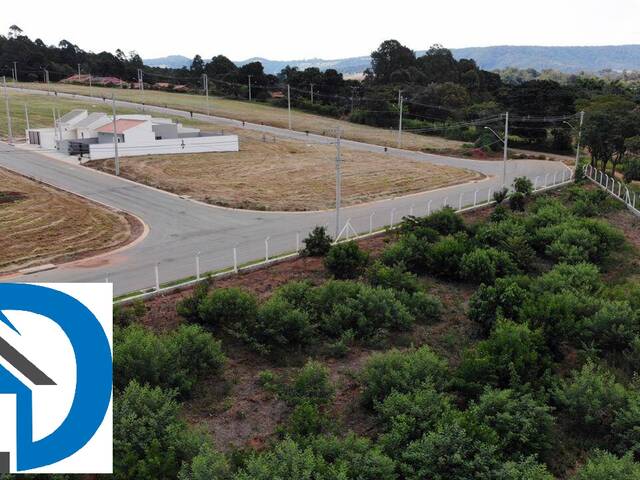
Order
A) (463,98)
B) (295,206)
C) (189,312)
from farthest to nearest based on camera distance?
(463,98) < (295,206) < (189,312)

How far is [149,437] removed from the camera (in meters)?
10.2

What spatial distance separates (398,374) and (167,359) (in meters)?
4.80

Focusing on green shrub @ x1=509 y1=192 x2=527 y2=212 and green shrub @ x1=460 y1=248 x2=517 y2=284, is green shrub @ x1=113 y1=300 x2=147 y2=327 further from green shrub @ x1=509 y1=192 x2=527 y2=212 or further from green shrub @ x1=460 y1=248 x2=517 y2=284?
green shrub @ x1=509 y1=192 x2=527 y2=212

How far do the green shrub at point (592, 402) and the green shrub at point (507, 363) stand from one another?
82 centimetres

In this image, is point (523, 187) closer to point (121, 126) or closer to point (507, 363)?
point (507, 363)

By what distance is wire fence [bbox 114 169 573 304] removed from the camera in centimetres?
2009

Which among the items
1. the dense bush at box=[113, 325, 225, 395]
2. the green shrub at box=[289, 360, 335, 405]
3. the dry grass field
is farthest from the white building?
the green shrub at box=[289, 360, 335, 405]

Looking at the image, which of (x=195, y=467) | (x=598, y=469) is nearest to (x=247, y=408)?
(x=195, y=467)

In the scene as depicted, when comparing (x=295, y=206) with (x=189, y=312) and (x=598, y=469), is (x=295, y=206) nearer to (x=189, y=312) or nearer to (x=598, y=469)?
(x=189, y=312)

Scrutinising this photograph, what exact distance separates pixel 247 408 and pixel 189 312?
4.37m

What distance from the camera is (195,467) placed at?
8.98 m

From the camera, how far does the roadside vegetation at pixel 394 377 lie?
32.5ft

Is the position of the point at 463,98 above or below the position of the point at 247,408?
above

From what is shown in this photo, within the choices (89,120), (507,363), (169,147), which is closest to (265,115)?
(89,120)
